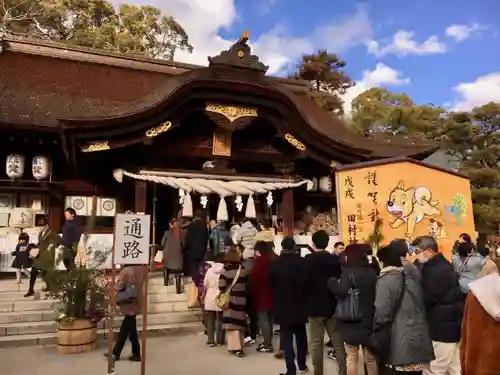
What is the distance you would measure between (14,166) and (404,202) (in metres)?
9.15

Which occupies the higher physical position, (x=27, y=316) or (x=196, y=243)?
(x=196, y=243)

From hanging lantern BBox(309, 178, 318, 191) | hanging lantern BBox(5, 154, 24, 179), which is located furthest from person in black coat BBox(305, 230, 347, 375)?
hanging lantern BBox(5, 154, 24, 179)

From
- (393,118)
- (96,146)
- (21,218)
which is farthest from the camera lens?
(393,118)

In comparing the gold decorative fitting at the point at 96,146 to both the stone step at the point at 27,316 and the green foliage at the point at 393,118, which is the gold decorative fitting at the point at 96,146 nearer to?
the stone step at the point at 27,316

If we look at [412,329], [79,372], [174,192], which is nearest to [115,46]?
[174,192]

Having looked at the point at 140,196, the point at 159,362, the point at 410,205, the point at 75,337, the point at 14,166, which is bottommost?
the point at 159,362

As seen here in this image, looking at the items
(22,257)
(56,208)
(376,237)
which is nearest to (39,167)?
(56,208)

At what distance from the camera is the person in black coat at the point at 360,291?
461 centimetres

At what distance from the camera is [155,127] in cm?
1083

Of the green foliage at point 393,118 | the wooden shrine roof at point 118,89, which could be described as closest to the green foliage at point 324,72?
the green foliage at point 393,118

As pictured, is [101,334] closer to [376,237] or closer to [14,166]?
[376,237]

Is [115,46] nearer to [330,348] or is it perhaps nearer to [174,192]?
[174,192]

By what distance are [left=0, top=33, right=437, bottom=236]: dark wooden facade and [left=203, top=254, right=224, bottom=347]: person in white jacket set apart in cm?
412

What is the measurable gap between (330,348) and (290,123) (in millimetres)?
6209
